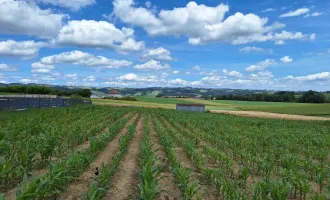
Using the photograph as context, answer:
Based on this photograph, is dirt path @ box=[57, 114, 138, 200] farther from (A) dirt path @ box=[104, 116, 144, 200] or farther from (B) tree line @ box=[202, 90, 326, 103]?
(B) tree line @ box=[202, 90, 326, 103]

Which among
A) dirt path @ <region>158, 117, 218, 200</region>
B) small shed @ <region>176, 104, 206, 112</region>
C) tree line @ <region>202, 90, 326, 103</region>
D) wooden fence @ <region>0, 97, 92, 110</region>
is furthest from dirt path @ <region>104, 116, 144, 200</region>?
tree line @ <region>202, 90, 326, 103</region>

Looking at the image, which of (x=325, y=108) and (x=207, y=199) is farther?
(x=325, y=108)

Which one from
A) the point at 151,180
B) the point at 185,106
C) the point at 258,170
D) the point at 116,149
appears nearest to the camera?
the point at 151,180

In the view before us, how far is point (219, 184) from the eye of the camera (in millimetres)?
8359

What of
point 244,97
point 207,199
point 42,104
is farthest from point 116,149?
point 244,97

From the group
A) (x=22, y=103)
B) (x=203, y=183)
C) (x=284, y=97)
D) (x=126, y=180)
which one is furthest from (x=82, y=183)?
(x=284, y=97)

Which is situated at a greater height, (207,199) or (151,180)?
(151,180)

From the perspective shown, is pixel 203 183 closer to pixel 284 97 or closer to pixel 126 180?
pixel 126 180

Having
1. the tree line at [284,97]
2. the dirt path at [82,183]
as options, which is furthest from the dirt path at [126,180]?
the tree line at [284,97]

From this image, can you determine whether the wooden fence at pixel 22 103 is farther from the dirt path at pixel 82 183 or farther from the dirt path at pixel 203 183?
the dirt path at pixel 203 183

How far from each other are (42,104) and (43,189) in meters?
37.7

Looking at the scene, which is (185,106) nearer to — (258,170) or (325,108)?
(325,108)

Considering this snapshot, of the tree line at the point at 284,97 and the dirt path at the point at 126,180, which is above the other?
the tree line at the point at 284,97

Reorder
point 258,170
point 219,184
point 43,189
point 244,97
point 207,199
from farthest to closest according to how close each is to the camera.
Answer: point 244,97
point 258,170
point 219,184
point 207,199
point 43,189
